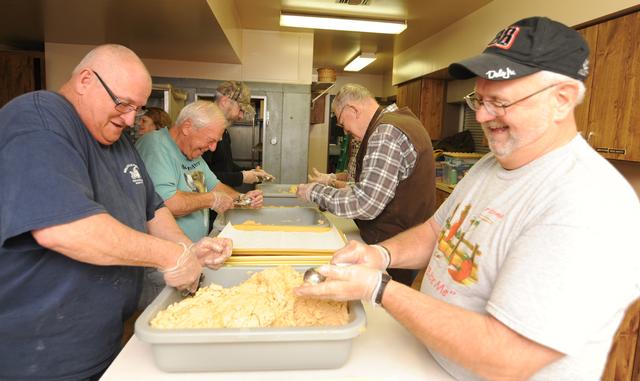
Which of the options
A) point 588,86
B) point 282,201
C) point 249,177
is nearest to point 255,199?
point 282,201

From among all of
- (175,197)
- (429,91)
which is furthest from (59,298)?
(429,91)

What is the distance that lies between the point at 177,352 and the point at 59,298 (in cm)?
43

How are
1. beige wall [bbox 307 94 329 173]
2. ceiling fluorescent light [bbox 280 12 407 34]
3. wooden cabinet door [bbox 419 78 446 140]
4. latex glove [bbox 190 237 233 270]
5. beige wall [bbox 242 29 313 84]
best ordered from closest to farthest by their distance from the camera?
1. latex glove [bbox 190 237 233 270]
2. ceiling fluorescent light [bbox 280 12 407 34]
3. beige wall [bbox 242 29 313 84]
4. wooden cabinet door [bbox 419 78 446 140]
5. beige wall [bbox 307 94 329 173]

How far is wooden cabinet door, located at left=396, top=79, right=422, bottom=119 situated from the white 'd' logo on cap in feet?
15.4

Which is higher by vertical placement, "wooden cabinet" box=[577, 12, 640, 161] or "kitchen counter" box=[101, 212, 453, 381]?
"wooden cabinet" box=[577, 12, 640, 161]

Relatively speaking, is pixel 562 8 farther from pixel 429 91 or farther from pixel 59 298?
pixel 59 298

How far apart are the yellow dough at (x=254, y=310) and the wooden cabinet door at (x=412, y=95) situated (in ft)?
15.4

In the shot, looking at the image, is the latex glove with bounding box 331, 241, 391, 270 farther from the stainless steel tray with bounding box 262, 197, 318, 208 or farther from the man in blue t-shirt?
the stainless steel tray with bounding box 262, 197, 318, 208

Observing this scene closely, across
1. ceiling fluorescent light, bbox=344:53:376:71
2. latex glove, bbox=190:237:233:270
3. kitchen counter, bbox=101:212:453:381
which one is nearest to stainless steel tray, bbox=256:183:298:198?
latex glove, bbox=190:237:233:270

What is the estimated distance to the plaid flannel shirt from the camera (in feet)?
6.79

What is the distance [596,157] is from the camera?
905mm

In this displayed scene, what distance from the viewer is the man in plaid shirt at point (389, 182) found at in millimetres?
2078

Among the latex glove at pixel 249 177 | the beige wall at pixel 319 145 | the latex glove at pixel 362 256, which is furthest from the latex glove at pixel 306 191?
the beige wall at pixel 319 145

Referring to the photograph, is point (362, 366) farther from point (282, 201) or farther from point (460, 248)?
point (282, 201)
